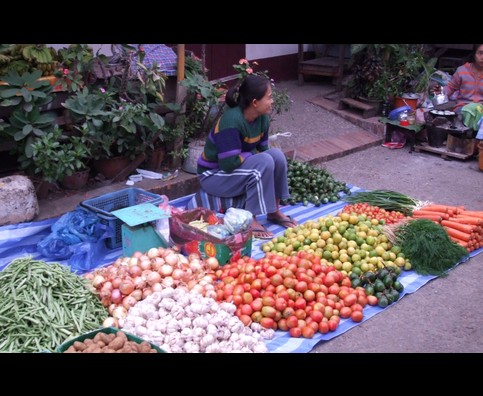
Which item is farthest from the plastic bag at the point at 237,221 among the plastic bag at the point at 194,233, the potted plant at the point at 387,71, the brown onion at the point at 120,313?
the potted plant at the point at 387,71

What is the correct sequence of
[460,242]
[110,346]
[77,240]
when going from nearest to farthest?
1. [110,346]
2. [77,240]
3. [460,242]

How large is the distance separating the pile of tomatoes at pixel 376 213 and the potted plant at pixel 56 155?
7.80 ft

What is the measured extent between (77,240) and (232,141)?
148 centimetres

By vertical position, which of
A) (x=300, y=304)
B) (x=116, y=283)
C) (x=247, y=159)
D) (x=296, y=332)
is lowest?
(x=296, y=332)

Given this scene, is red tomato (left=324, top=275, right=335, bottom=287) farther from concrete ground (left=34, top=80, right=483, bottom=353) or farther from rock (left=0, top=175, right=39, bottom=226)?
rock (left=0, top=175, right=39, bottom=226)

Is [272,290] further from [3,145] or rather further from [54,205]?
[3,145]

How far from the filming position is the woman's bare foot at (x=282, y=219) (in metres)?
5.18

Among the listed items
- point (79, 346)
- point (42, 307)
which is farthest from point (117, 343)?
point (42, 307)

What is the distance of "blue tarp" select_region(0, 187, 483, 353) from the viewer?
3505mm

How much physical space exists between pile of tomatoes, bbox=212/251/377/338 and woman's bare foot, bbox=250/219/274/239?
Result: 860mm

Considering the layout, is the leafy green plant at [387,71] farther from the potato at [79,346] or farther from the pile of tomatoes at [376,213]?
the potato at [79,346]

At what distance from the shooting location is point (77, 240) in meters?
4.41

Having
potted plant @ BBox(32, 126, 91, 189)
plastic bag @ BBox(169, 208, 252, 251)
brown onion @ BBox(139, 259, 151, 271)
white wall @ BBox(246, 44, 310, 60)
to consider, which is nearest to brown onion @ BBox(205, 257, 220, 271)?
plastic bag @ BBox(169, 208, 252, 251)

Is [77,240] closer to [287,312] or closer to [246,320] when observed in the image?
[246,320]
